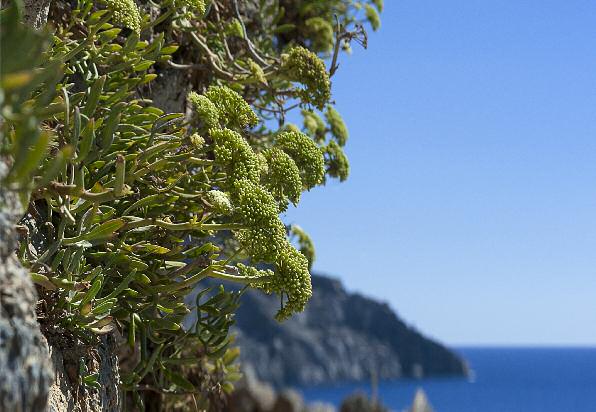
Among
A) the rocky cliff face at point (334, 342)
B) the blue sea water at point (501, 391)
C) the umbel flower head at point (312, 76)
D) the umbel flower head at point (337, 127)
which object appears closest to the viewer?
the umbel flower head at point (312, 76)

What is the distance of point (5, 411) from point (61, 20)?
168cm

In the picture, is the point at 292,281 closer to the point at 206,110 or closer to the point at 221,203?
the point at 221,203

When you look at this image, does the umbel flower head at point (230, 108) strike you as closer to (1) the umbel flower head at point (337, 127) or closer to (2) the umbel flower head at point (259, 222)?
(2) the umbel flower head at point (259, 222)

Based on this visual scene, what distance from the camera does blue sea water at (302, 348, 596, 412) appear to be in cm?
8150

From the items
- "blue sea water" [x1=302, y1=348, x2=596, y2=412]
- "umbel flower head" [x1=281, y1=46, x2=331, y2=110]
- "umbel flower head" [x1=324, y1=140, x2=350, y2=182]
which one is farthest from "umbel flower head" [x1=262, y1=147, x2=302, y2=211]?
"blue sea water" [x1=302, y1=348, x2=596, y2=412]

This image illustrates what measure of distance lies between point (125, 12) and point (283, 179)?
0.60m

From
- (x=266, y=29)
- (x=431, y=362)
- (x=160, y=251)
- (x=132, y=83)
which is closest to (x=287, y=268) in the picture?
(x=160, y=251)

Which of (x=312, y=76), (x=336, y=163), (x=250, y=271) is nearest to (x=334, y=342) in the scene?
(x=336, y=163)

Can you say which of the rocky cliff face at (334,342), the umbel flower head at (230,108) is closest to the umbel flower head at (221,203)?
the umbel flower head at (230,108)

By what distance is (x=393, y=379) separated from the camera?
4309 inches

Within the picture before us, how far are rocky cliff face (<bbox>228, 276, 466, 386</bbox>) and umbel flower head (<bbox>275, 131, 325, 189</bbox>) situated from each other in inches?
3628

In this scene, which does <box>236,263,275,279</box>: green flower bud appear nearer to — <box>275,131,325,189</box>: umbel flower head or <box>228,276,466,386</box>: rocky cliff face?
<box>275,131,325,189</box>: umbel flower head

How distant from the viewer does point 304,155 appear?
7.38 feet

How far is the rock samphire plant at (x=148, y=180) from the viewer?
1.82 metres
